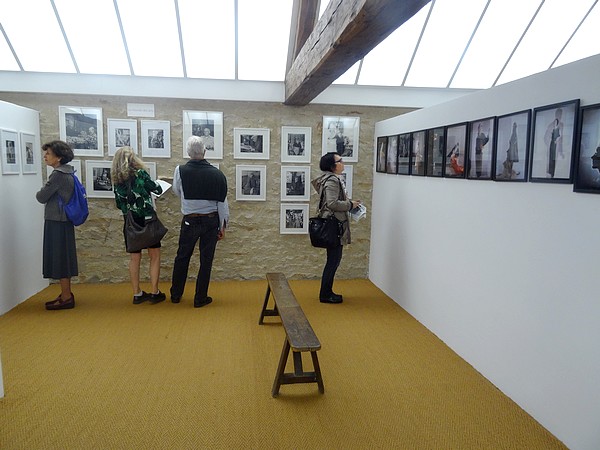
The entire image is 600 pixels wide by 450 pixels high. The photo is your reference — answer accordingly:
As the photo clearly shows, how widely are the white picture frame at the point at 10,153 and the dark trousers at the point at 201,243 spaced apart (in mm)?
2083

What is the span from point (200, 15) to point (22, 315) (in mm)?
4129

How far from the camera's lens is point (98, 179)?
6398 mm

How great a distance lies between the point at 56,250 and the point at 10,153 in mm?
1273

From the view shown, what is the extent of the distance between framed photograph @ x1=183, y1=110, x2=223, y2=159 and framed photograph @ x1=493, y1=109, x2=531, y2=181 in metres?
4.08

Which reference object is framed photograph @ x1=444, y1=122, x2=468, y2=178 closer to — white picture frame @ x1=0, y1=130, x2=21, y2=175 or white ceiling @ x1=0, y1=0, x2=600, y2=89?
white ceiling @ x1=0, y1=0, x2=600, y2=89

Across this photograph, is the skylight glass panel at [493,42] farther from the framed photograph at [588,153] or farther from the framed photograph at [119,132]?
the framed photograph at [119,132]

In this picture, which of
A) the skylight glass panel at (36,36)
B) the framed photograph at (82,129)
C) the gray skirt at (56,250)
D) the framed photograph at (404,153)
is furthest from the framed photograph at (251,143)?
the gray skirt at (56,250)

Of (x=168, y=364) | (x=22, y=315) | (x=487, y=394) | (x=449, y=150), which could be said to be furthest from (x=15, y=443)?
(x=449, y=150)

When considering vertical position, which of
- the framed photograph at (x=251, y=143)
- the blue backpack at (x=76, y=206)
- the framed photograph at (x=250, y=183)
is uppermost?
the framed photograph at (x=251, y=143)

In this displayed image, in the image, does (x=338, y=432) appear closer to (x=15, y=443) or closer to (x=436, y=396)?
(x=436, y=396)

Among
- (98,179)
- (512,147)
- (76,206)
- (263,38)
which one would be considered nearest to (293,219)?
(263,38)

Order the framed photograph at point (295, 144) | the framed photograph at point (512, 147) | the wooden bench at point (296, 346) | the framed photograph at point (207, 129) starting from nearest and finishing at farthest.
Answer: the wooden bench at point (296, 346) → the framed photograph at point (512, 147) → the framed photograph at point (207, 129) → the framed photograph at point (295, 144)

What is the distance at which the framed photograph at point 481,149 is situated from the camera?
374 cm

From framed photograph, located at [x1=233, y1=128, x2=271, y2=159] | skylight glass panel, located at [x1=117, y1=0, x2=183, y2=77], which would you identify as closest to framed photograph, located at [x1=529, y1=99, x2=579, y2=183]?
framed photograph, located at [x1=233, y1=128, x2=271, y2=159]
